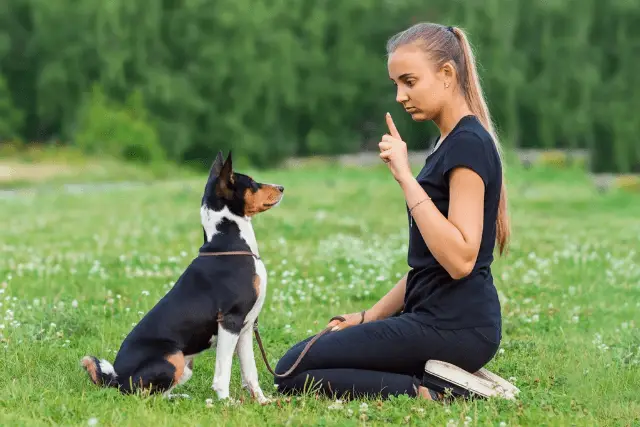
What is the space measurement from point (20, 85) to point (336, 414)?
151 ft

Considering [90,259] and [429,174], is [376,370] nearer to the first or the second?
[429,174]

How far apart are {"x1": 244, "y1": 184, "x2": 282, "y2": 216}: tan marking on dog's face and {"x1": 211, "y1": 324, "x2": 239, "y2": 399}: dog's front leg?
2.72ft

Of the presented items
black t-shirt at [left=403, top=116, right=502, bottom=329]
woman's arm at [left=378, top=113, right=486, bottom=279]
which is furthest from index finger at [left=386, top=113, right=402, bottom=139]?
black t-shirt at [left=403, top=116, right=502, bottom=329]

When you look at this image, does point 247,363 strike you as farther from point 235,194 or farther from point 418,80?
point 418,80

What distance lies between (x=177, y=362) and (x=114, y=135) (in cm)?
3771

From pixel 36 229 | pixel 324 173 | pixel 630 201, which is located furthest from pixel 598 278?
pixel 324 173

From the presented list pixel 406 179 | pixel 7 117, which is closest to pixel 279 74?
pixel 7 117

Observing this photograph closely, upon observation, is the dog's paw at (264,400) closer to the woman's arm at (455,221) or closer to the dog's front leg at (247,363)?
the dog's front leg at (247,363)

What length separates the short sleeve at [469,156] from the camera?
5.70m

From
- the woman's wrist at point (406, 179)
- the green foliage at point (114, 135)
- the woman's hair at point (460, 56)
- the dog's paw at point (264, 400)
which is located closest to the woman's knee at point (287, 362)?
the dog's paw at point (264, 400)

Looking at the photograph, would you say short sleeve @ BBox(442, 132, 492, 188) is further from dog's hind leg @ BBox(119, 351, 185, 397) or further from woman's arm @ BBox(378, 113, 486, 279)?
dog's hind leg @ BBox(119, 351, 185, 397)

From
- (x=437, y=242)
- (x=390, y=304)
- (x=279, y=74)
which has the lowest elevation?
A: (x=279, y=74)

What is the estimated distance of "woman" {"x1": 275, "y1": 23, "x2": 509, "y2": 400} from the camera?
5684 mm

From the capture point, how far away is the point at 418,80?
5.79 m
